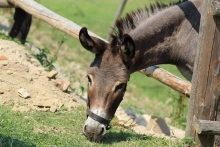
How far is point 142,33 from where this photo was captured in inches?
266

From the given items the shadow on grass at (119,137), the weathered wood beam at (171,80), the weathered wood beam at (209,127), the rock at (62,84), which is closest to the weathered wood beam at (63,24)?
the weathered wood beam at (171,80)

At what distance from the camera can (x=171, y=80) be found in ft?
25.2

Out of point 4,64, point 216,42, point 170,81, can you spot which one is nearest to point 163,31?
point 170,81

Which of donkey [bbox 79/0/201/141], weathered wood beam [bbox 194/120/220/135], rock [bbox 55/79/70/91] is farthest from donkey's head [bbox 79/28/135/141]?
rock [bbox 55/79/70/91]

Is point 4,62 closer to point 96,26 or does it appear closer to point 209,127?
point 209,127

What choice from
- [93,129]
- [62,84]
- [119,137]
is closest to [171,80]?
[119,137]

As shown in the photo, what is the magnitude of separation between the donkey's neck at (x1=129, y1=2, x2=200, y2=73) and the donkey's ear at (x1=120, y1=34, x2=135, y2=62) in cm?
36

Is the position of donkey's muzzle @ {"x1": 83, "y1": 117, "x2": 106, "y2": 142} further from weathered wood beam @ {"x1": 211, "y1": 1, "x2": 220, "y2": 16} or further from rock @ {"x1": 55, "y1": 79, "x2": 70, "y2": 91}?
rock @ {"x1": 55, "y1": 79, "x2": 70, "y2": 91}

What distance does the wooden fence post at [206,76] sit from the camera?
548 centimetres

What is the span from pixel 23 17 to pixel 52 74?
245cm

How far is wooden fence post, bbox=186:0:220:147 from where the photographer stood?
18.0ft

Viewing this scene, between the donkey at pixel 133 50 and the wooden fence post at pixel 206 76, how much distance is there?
102cm

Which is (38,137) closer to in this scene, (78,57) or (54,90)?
(54,90)

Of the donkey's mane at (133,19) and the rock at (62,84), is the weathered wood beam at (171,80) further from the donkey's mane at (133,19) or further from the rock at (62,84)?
the rock at (62,84)
